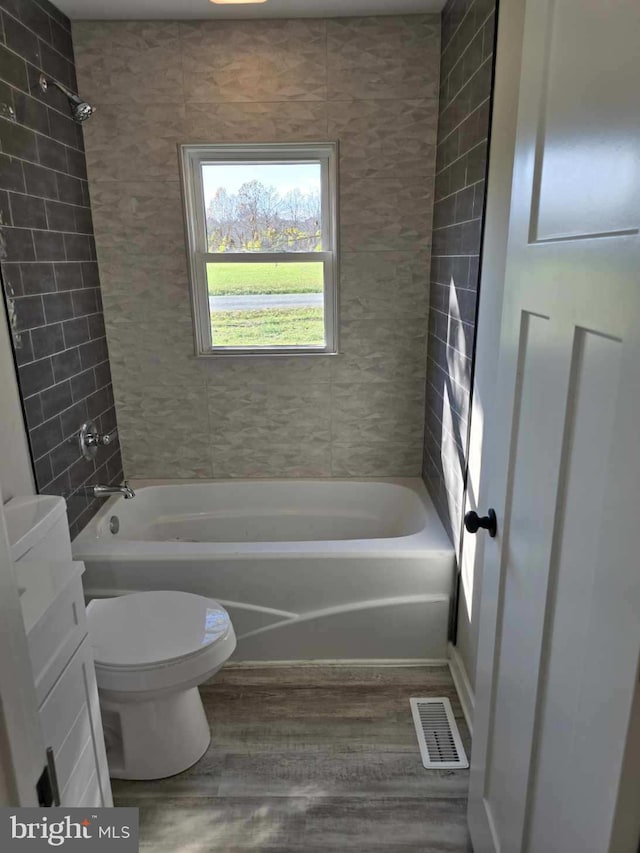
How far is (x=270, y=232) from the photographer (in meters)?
2.83

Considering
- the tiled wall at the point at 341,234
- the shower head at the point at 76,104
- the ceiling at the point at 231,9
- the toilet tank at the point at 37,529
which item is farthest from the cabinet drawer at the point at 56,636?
the ceiling at the point at 231,9

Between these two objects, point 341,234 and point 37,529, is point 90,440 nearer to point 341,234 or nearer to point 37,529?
point 37,529

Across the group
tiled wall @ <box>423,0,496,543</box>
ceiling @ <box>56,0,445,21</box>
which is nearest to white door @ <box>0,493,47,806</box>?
tiled wall @ <box>423,0,496,543</box>

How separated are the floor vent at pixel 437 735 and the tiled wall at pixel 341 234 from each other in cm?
124

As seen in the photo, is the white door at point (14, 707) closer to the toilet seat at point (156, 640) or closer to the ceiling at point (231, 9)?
the toilet seat at point (156, 640)

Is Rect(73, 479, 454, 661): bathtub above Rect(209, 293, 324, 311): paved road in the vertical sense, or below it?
below

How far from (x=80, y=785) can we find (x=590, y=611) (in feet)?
4.14

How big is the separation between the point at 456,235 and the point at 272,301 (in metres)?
1.03

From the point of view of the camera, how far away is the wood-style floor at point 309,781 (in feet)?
5.54

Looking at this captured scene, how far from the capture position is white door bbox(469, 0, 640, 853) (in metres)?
0.77

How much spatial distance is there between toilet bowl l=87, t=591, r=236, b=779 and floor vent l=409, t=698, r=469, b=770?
29.7 inches

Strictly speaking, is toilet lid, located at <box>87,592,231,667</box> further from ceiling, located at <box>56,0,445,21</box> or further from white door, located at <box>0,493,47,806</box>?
ceiling, located at <box>56,0,445,21</box>

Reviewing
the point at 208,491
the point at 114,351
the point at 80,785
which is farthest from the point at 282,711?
the point at 114,351

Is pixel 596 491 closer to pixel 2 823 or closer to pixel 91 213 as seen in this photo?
pixel 2 823
